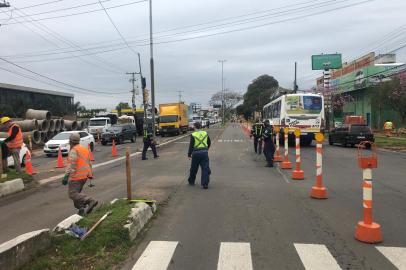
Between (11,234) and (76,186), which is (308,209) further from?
(11,234)

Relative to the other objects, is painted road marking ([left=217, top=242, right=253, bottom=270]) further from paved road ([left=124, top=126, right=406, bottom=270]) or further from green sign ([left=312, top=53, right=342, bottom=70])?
green sign ([left=312, top=53, right=342, bottom=70])

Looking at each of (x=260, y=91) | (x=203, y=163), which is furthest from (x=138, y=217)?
(x=260, y=91)

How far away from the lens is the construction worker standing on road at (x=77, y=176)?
7.66 m

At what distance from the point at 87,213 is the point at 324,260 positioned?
415 cm

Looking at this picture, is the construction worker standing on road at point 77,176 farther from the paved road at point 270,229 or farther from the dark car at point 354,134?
the dark car at point 354,134

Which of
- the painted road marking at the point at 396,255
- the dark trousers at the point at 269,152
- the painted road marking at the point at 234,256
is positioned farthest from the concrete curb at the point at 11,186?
the painted road marking at the point at 396,255

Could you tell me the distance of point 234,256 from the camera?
5.64 m

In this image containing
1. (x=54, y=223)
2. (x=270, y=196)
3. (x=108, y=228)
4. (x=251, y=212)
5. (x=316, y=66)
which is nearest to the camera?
(x=108, y=228)

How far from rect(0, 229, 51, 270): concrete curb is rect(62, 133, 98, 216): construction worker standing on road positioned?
70.6 inches

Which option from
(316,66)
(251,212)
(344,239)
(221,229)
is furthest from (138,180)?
(316,66)

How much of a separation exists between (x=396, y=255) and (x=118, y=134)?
30.8 meters

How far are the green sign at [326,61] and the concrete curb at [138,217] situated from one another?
5485 centimetres

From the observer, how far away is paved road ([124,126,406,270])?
548 cm

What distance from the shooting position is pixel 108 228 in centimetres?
624
